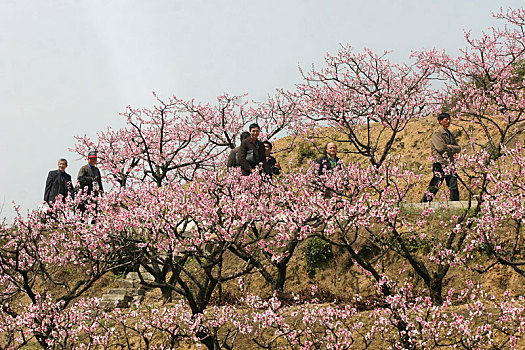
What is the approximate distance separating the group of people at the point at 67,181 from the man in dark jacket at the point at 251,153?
16.1 ft

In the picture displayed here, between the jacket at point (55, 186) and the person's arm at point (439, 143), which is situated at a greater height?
the jacket at point (55, 186)

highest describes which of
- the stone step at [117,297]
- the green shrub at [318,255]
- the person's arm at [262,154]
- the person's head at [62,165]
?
Result: the person's head at [62,165]

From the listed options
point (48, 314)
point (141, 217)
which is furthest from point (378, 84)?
point (48, 314)

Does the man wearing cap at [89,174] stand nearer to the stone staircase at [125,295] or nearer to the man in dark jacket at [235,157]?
the stone staircase at [125,295]

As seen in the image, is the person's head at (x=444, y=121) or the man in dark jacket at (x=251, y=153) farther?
the person's head at (x=444, y=121)

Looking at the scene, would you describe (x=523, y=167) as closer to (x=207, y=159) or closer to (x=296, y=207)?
(x=296, y=207)

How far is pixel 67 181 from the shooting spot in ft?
48.5

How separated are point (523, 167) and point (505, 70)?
9603mm

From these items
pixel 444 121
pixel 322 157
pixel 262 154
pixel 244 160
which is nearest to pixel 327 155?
pixel 322 157

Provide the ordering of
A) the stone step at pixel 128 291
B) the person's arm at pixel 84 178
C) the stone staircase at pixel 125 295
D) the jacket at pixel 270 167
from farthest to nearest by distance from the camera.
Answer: the person's arm at pixel 84 178 < the stone step at pixel 128 291 < the stone staircase at pixel 125 295 < the jacket at pixel 270 167

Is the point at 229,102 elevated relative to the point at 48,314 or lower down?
elevated

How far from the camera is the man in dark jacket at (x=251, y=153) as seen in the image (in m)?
11.9

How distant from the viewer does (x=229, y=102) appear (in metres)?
17.8

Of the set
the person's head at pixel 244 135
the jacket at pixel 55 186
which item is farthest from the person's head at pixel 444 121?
the jacket at pixel 55 186
